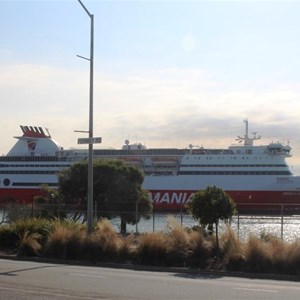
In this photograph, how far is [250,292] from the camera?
1069 centimetres

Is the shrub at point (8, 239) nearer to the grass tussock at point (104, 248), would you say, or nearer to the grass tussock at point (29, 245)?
the grass tussock at point (29, 245)

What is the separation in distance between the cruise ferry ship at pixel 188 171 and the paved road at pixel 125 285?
54.7 m

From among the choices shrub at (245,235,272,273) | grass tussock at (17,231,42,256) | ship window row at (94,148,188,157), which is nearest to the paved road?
shrub at (245,235,272,273)

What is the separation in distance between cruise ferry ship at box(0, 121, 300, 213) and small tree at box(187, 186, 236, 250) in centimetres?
5113

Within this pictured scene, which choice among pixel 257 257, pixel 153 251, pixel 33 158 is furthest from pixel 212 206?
pixel 33 158

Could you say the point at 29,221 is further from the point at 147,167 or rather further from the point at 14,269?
the point at 147,167

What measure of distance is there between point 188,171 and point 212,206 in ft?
194

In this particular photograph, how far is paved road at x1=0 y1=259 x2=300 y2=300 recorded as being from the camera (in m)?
9.77

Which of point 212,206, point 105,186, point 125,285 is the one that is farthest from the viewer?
point 105,186

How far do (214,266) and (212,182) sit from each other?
197 feet

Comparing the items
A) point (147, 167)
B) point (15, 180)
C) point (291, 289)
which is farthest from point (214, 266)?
point (15, 180)

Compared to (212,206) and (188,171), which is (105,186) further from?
(188,171)

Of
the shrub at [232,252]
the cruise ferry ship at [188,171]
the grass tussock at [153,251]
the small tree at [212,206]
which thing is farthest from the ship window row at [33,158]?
the shrub at [232,252]

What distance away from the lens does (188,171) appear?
7594 centimetres
